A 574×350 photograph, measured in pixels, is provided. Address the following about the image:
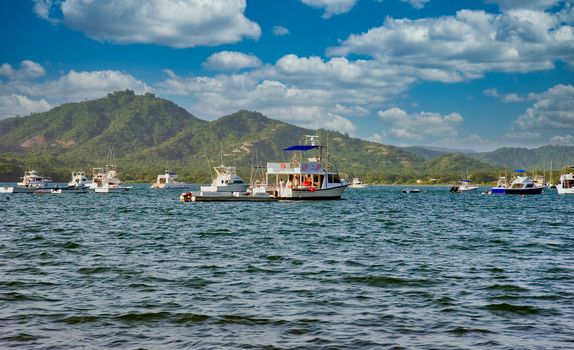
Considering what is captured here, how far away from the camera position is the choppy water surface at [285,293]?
15.5m

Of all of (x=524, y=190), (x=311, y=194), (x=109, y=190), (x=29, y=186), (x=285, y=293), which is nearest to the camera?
(x=285, y=293)

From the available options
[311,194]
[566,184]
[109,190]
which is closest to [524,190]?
[566,184]

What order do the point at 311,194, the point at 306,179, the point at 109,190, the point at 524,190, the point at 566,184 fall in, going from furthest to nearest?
the point at 109,190
the point at 524,190
the point at 566,184
the point at 306,179
the point at 311,194

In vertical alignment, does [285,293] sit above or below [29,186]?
below

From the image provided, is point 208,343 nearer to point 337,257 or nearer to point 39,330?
point 39,330

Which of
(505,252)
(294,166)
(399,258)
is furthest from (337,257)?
(294,166)

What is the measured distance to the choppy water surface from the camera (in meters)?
15.5

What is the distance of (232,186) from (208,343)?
114 m

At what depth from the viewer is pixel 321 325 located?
16625 millimetres

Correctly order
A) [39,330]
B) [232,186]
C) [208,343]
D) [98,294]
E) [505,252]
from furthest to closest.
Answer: [232,186] → [505,252] → [98,294] → [39,330] → [208,343]

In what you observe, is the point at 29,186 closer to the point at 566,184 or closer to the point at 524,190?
the point at 524,190

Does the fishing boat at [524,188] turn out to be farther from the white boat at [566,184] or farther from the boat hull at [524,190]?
the white boat at [566,184]

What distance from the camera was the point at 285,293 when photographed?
69.8 ft

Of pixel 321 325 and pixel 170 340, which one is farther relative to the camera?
pixel 321 325
